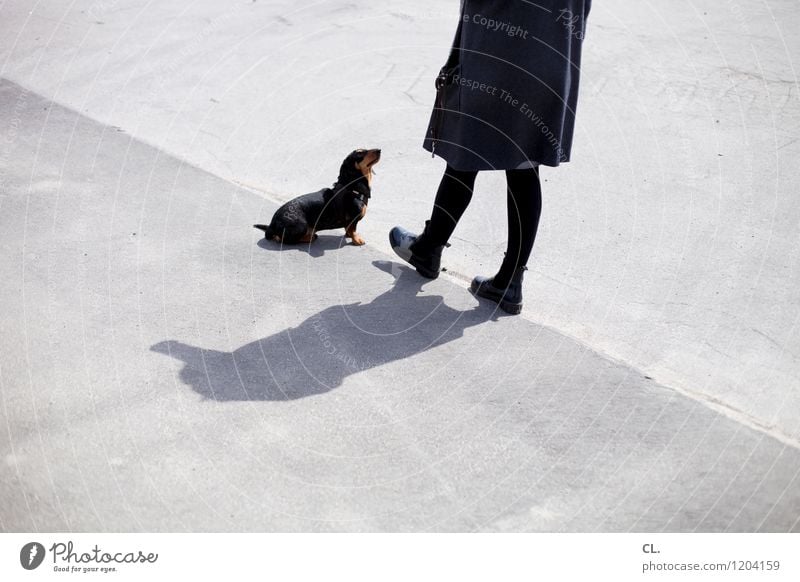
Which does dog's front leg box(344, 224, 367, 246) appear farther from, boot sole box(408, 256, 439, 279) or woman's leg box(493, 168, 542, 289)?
woman's leg box(493, 168, 542, 289)

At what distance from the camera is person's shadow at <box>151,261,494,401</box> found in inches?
132

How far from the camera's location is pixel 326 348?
3.59 metres

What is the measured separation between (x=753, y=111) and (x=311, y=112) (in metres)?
2.89

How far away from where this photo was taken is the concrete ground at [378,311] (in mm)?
2852

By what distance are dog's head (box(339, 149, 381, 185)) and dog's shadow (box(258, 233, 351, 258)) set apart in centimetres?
31

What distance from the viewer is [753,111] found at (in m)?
5.77

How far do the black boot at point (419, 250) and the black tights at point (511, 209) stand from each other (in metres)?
0.07

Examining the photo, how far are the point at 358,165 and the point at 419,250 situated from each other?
2.09 feet
